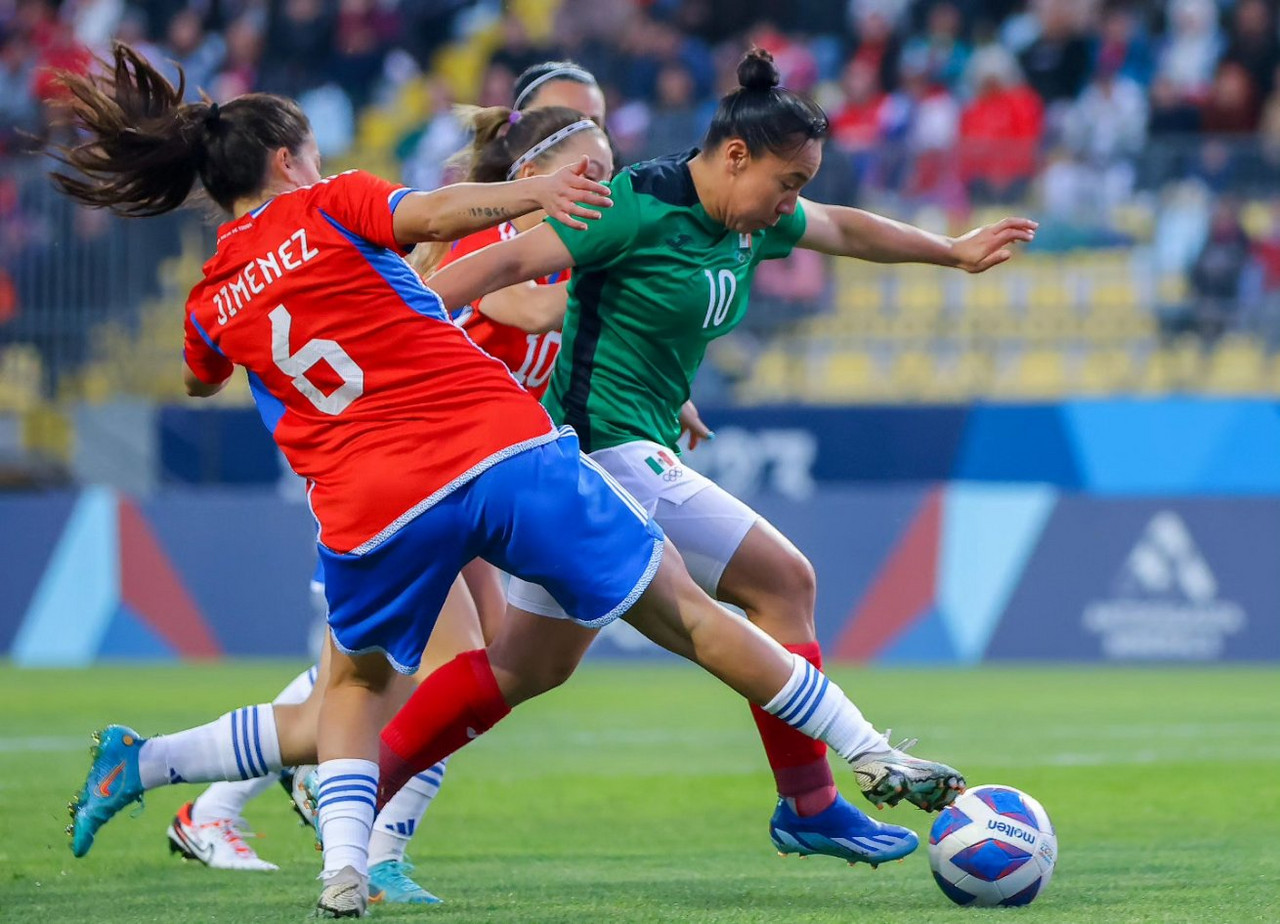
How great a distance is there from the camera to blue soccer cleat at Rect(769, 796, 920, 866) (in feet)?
17.4

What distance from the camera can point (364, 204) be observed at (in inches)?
181

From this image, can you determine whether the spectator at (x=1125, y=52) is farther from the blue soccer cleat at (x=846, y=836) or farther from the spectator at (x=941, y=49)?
the blue soccer cleat at (x=846, y=836)

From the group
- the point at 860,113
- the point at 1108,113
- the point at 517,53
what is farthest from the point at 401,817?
the point at 517,53

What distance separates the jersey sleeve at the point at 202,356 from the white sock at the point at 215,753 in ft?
3.15

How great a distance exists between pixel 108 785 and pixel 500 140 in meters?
2.22

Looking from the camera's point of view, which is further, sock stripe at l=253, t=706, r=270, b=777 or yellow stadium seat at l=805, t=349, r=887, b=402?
yellow stadium seat at l=805, t=349, r=887, b=402

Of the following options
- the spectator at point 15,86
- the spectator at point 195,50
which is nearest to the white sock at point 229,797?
the spectator at point 15,86

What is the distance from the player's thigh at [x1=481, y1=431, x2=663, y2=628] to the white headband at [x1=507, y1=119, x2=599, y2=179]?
143cm

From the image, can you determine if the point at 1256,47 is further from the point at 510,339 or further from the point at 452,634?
the point at 452,634

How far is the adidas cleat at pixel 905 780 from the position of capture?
484cm

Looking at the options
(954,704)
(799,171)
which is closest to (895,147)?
(954,704)

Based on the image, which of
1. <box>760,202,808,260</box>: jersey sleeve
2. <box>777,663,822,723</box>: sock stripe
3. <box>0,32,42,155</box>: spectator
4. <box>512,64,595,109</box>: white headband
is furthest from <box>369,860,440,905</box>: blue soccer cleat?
<box>0,32,42,155</box>: spectator

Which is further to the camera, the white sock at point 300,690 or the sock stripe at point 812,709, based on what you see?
the white sock at point 300,690

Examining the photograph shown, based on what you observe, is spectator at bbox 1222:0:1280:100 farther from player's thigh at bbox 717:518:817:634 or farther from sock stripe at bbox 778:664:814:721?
sock stripe at bbox 778:664:814:721
